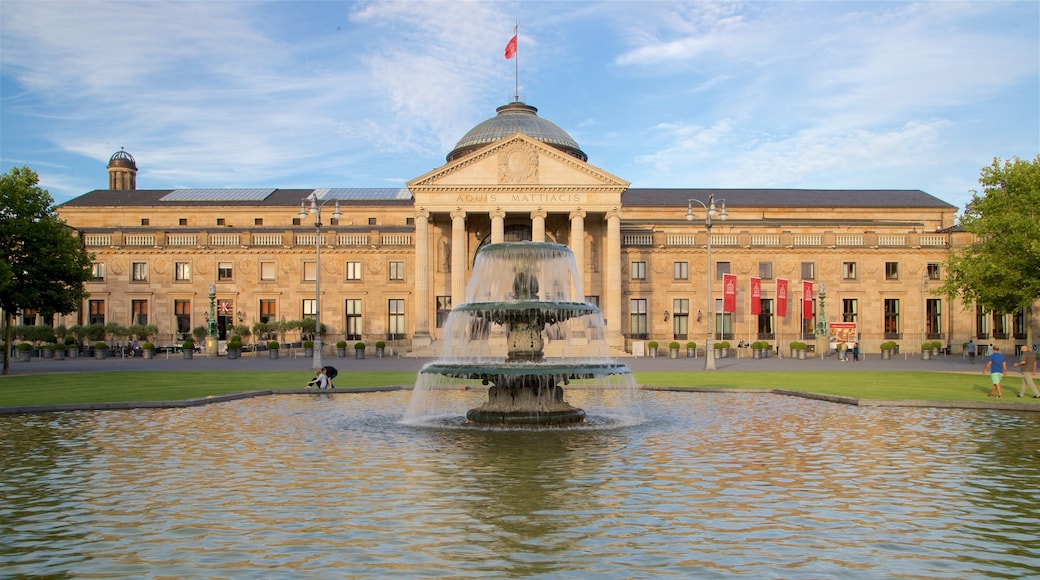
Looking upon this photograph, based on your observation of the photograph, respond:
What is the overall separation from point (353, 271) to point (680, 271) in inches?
1086

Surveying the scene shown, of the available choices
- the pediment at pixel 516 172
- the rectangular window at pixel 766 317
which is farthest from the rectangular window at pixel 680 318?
the pediment at pixel 516 172

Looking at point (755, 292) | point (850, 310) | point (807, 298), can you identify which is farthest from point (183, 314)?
point (850, 310)

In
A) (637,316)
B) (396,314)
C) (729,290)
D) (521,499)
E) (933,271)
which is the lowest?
(521,499)

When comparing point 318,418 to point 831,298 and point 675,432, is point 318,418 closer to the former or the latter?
point 675,432

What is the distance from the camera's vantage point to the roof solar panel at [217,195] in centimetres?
9025

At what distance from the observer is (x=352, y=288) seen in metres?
75.8

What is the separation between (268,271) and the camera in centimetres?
7562

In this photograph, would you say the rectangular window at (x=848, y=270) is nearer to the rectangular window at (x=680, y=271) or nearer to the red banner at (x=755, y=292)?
the rectangular window at (x=680, y=271)

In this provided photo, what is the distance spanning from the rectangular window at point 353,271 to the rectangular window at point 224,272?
9.57 m

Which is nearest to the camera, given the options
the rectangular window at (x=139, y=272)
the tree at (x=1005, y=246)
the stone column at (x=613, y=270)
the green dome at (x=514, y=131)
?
the tree at (x=1005, y=246)

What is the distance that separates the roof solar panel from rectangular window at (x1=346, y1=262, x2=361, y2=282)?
19564 mm

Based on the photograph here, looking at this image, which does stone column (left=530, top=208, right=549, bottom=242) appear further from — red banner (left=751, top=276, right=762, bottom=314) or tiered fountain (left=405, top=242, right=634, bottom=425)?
tiered fountain (left=405, top=242, right=634, bottom=425)

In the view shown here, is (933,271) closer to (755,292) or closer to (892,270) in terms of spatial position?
(892,270)

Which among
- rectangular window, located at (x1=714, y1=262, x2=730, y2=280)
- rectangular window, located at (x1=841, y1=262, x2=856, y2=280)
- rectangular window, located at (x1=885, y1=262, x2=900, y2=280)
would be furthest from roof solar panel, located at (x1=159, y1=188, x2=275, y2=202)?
rectangular window, located at (x1=885, y1=262, x2=900, y2=280)
